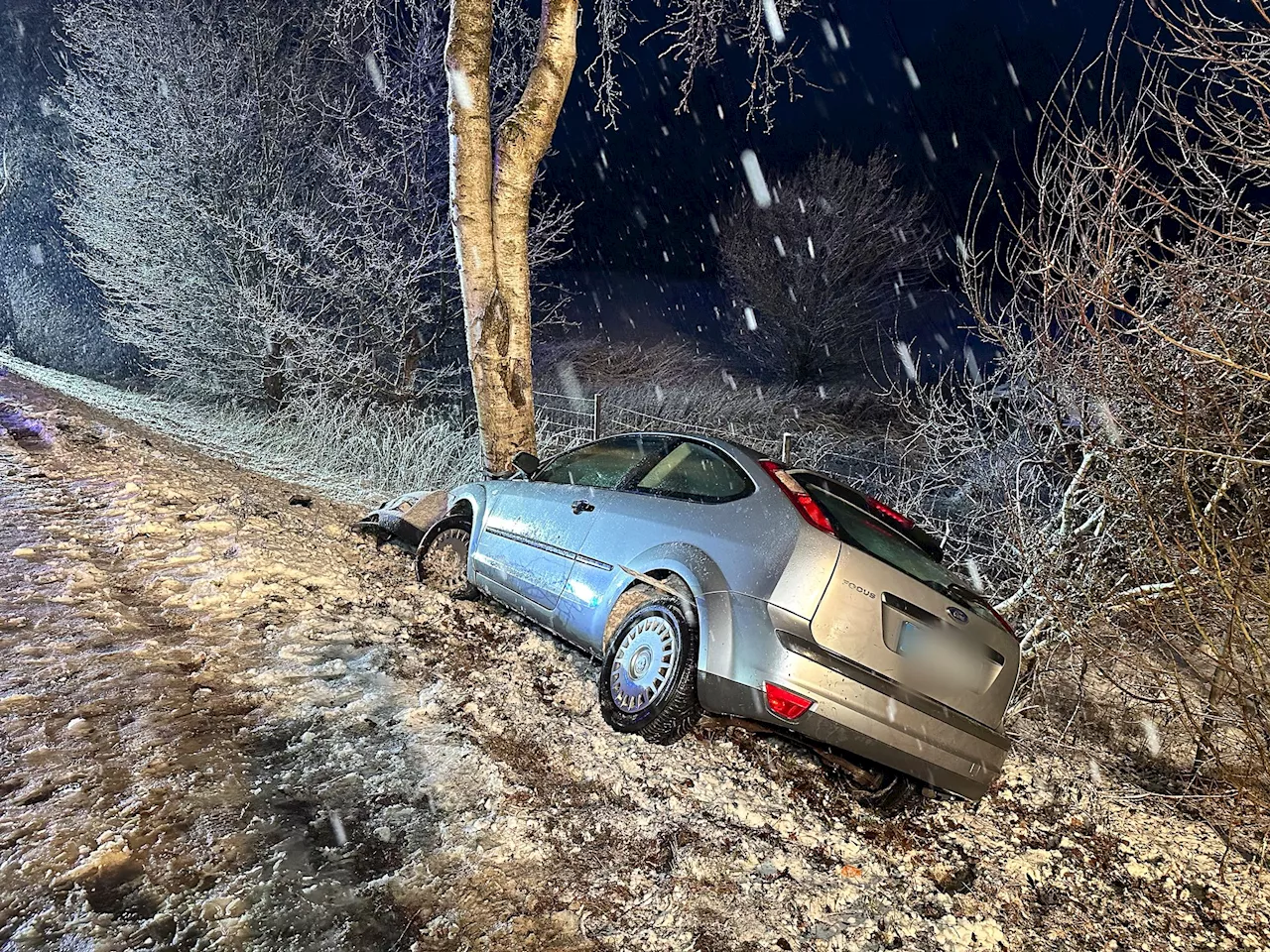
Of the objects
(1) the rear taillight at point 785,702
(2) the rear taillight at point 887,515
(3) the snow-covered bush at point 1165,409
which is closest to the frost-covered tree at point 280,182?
A: (3) the snow-covered bush at point 1165,409

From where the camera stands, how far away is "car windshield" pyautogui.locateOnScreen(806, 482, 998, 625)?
3.34 meters

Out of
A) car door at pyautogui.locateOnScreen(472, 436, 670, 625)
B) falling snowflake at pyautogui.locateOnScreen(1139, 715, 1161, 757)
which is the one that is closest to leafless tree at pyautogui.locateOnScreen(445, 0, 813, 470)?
car door at pyautogui.locateOnScreen(472, 436, 670, 625)

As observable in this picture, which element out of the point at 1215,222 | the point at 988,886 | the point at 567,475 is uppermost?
the point at 1215,222

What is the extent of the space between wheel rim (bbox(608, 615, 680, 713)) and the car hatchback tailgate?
739 mm

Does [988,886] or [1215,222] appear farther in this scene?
[1215,222]

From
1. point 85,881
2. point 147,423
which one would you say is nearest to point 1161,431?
point 85,881

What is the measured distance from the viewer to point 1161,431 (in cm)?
394

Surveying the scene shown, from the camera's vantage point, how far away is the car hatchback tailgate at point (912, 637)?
3035mm

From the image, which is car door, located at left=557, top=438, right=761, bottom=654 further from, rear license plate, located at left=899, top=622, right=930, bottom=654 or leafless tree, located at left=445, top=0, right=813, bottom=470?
leafless tree, located at left=445, top=0, right=813, bottom=470

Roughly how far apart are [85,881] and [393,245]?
34.9ft

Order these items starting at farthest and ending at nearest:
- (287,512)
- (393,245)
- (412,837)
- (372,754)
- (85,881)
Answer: (393,245) < (287,512) < (372,754) < (412,837) < (85,881)

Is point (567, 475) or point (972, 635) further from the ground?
point (567, 475)

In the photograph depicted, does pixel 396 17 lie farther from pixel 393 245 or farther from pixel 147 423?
pixel 147 423

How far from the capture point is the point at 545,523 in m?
4.50
